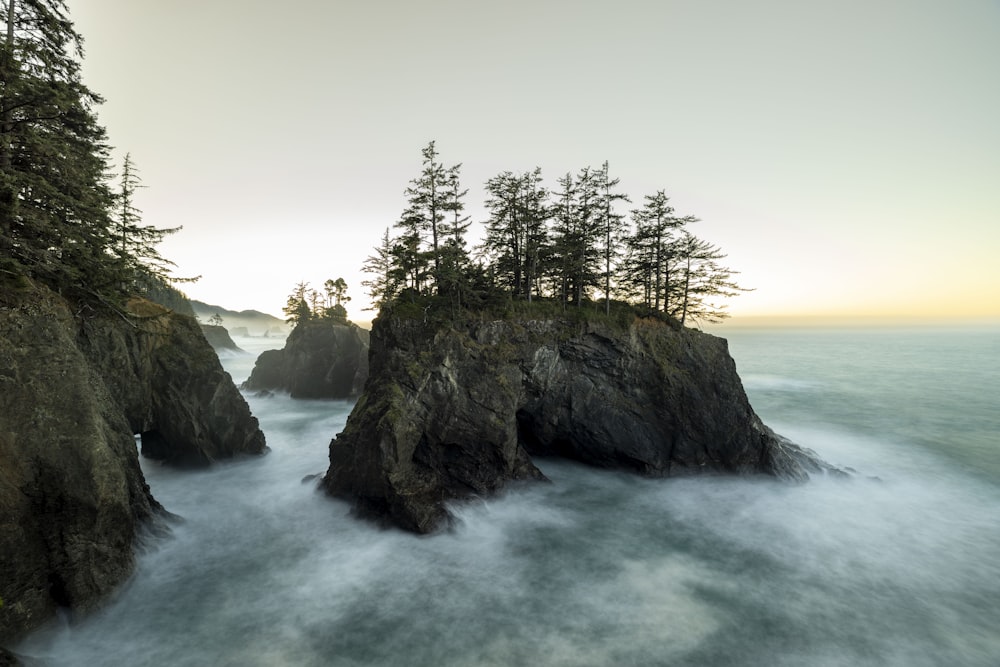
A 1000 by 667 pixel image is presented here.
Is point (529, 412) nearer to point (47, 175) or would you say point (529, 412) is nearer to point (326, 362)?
point (47, 175)

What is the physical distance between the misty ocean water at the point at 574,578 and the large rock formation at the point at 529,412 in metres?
1.45

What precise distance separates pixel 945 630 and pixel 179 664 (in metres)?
24.5

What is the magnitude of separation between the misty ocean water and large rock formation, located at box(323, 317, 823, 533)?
1446 millimetres

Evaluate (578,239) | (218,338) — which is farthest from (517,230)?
(218,338)

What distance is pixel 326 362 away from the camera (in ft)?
163

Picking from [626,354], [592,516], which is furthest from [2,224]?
[626,354]

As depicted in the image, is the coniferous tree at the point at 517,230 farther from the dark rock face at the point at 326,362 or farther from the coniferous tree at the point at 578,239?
the dark rock face at the point at 326,362

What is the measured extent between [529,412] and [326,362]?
32125mm

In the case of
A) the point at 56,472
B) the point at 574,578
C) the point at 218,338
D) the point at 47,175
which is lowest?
the point at 574,578

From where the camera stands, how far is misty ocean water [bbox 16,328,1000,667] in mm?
Result: 12820

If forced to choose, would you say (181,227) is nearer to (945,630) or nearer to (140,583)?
(140,583)

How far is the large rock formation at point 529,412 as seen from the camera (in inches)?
807

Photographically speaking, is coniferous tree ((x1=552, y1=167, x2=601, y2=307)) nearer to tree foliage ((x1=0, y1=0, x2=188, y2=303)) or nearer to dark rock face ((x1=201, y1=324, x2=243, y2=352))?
tree foliage ((x1=0, y1=0, x2=188, y2=303))

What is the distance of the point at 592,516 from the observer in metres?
21.5
